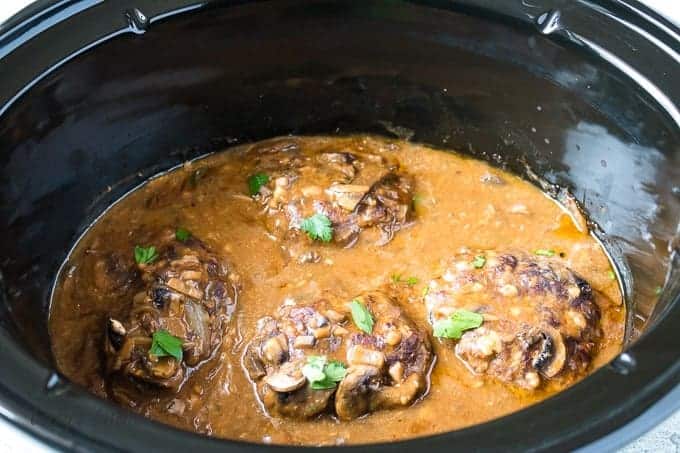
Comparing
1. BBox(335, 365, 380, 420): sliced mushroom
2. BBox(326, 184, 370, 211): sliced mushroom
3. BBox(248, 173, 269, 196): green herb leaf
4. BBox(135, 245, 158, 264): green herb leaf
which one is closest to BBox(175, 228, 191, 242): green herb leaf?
BBox(135, 245, 158, 264): green herb leaf

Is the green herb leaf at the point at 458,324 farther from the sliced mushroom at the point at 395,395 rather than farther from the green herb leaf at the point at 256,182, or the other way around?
the green herb leaf at the point at 256,182

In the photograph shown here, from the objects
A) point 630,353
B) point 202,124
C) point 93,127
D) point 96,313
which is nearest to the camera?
point 630,353

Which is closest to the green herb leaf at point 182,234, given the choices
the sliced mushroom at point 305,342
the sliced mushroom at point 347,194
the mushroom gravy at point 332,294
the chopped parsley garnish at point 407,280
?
the mushroom gravy at point 332,294

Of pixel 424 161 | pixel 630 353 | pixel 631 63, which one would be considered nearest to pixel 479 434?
pixel 630 353

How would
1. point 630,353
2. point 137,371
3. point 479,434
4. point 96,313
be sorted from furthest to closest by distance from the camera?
point 96,313, point 137,371, point 630,353, point 479,434

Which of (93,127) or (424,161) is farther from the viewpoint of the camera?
(424,161)

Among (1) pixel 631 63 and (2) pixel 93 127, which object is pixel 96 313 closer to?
(2) pixel 93 127

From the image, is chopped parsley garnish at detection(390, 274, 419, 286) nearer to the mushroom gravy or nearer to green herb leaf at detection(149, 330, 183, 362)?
the mushroom gravy
